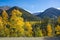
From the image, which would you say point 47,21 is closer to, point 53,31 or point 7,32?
point 53,31

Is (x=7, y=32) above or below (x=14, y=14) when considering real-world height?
below

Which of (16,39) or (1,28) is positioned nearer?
(16,39)

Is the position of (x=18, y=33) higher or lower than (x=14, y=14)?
lower

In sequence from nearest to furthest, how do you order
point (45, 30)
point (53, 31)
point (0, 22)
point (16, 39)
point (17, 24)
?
point (16, 39) < point (17, 24) < point (0, 22) < point (53, 31) < point (45, 30)

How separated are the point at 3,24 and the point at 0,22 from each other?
837mm

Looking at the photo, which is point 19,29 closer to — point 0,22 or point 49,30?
point 0,22

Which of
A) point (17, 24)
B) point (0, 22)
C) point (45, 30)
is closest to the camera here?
point (17, 24)

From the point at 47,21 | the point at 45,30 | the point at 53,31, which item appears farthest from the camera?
the point at 47,21

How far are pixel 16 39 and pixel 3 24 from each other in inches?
1030

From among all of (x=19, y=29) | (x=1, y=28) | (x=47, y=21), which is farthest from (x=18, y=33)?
(x=47, y=21)

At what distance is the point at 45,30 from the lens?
62.0 meters

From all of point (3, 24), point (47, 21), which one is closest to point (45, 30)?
point (47, 21)

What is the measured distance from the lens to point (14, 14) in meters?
44.9

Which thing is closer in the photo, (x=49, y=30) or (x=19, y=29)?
(x=19, y=29)
